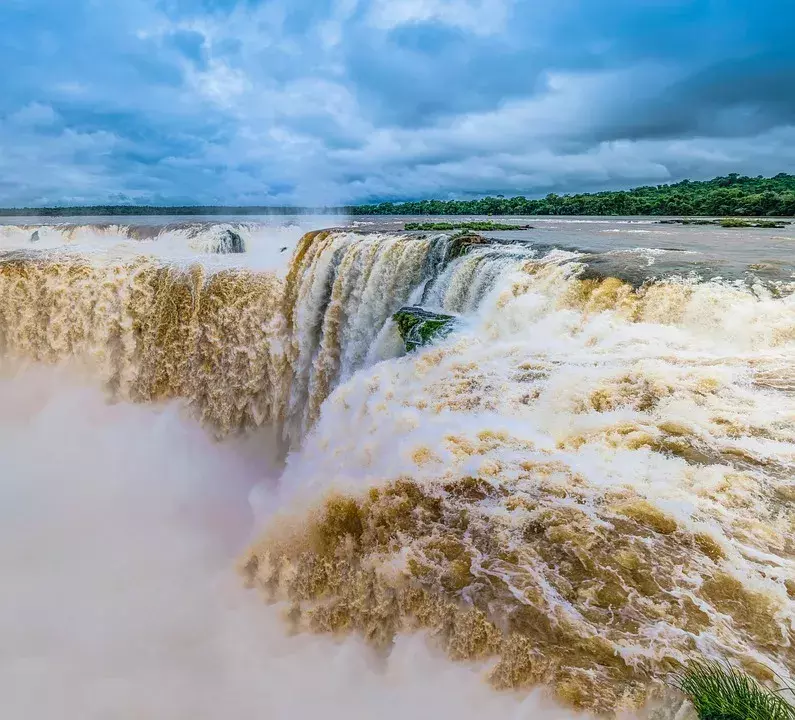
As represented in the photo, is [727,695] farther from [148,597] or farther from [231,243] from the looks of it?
[231,243]

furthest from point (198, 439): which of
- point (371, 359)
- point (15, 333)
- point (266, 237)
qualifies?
point (266, 237)

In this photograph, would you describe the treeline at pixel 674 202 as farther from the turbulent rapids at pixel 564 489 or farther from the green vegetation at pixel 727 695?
the green vegetation at pixel 727 695

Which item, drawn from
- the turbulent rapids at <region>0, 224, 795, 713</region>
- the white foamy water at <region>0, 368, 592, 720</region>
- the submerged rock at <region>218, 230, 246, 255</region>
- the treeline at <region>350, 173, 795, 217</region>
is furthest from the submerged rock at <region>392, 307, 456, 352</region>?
the treeline at <region>350, 173, 795, 217</region>

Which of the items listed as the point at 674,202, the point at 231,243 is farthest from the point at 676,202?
the point at 231,243

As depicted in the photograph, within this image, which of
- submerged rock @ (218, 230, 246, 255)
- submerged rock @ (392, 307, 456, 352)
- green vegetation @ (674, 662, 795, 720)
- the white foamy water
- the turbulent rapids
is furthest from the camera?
submerged rock @ (218, 230, 246, 255)

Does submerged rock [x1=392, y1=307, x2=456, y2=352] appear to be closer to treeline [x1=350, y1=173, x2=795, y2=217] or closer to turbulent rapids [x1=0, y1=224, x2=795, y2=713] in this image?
turbulent rapids [x1=0, y1=224, x2=795, y2=713]

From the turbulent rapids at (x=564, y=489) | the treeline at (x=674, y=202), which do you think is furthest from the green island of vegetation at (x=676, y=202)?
the turbulent rapids at (x=564, y=489)
